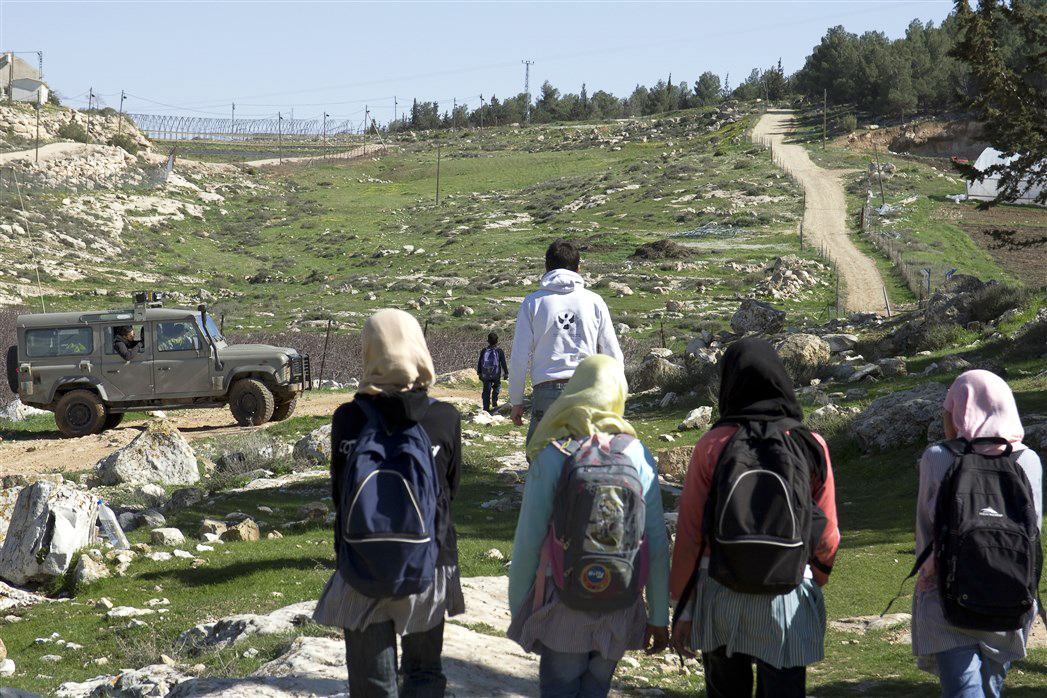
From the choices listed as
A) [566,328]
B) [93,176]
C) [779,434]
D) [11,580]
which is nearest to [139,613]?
[11,580]

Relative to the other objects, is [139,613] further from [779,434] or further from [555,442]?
[779,434]

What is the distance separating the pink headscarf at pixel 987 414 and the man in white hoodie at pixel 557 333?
331cm

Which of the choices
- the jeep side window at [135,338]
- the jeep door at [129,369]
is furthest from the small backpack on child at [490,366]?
the jeep side window at [135,338]

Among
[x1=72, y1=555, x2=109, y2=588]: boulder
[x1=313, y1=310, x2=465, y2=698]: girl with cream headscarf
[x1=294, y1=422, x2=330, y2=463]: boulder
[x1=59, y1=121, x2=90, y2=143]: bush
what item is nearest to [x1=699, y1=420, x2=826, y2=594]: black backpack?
[x1=313, y1=310, x2=465, y2=698]: girl with cream headscarf

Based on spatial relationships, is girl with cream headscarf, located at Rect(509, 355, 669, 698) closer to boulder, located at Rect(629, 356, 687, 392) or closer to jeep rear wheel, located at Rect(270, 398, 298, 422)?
jeep rear wheel, located at Rect(270, 398, 298, 422)

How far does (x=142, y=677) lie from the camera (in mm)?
6406

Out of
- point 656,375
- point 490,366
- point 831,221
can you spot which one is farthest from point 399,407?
point 831,221

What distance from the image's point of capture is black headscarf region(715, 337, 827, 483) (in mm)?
4051

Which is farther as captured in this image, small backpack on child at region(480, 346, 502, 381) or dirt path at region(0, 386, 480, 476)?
small backpack on child at region(480, 346, 502, 381)

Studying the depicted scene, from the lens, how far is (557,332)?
746 cm

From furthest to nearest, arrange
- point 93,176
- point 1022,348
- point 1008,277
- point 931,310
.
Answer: point 93,176
point 1008,277
point 931,310
point 1022,348

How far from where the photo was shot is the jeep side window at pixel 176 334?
786 inches

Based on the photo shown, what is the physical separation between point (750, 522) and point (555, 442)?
71 centimetres

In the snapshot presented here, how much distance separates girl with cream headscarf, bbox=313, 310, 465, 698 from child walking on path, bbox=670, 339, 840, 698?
0.82 m
